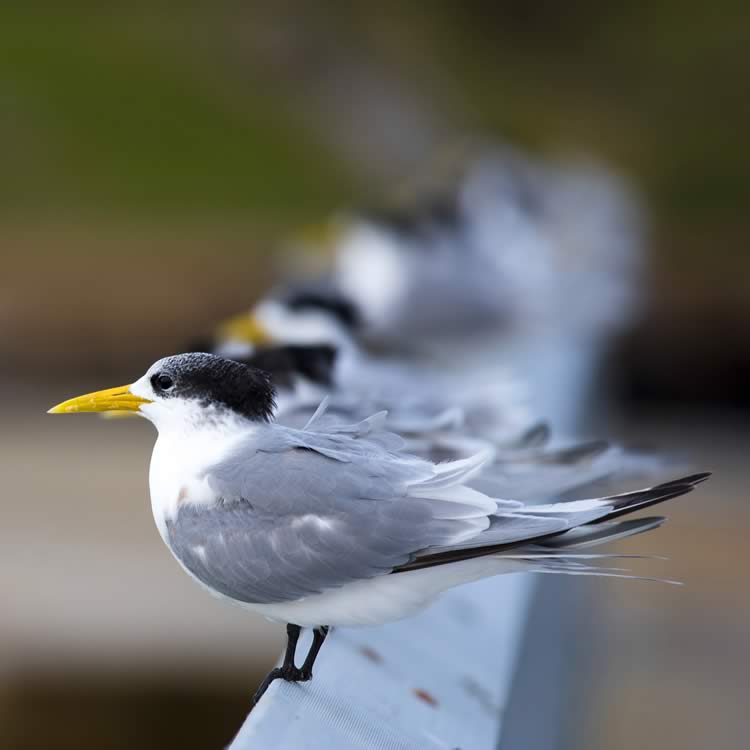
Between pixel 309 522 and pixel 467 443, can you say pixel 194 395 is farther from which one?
Answer: pixel 467 443

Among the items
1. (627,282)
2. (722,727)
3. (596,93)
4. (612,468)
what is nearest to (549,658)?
(612,468)

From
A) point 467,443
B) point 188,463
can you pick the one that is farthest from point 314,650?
point 467,443

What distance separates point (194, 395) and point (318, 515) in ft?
→ 0.82

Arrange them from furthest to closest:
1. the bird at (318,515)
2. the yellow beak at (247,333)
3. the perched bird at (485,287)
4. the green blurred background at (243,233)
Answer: the green blurred background at (243,233)
the perched bird at (485,287)
the yellow beak at (247,333)
the bird at (318,515)

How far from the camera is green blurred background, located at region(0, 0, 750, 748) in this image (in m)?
5.88

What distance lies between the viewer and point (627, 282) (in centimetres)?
646

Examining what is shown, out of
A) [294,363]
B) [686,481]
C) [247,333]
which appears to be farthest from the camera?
[247,333]

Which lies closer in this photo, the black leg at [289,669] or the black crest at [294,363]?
the black leg at [289,669]

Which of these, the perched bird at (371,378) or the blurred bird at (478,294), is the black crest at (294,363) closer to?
the perched bird at (371,378)

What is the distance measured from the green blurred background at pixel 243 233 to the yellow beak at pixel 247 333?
123 centimetres

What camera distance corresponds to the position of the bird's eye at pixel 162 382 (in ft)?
5.89

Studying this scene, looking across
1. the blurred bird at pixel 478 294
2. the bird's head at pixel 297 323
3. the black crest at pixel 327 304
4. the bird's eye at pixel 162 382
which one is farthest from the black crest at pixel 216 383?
the black crest at pixel 327 304

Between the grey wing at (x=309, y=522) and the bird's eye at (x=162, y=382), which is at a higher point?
the bird's eye at (x=162, y=382)

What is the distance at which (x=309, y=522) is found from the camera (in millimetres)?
1656
